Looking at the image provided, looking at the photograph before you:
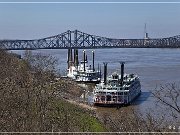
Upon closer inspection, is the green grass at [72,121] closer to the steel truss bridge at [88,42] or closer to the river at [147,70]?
the river at [147,70]

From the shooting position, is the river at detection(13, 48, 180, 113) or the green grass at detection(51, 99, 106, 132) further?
the river at detection(13, 48, 180, 113)

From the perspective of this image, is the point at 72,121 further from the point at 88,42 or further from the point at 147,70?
the point at 88,42

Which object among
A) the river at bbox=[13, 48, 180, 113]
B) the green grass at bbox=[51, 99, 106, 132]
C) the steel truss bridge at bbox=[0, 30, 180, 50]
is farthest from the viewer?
the steel truss bridge at bbox=[0, 30, 180, 50]

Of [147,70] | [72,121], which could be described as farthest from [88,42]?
[72,121]

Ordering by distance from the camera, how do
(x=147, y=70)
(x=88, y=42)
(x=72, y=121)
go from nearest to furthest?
1. (x=72, y=121)
2. (x=147, y=70)
3. (x=88, y=42)

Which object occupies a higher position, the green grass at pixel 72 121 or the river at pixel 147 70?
the green grass at pixel 72 121

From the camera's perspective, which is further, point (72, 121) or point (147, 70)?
point (147, 70)

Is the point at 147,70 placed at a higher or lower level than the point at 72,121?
lower

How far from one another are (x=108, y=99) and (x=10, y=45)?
1325 inches

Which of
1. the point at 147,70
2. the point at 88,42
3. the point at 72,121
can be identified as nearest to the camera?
the point at 72,121

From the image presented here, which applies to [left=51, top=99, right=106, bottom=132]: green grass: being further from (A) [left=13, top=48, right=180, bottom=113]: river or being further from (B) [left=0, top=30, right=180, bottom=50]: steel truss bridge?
(B) [left=0, top=30, right=180, bottom=50]: steel truss bridge

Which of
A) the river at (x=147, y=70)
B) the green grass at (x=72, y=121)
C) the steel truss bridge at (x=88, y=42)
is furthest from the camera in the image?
the steel truss bridge at (x=88, y=42)

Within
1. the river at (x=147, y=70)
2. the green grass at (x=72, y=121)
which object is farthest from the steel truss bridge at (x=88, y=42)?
the green grass at (x=72, y=121)

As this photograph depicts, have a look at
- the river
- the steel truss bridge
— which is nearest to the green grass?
the river
